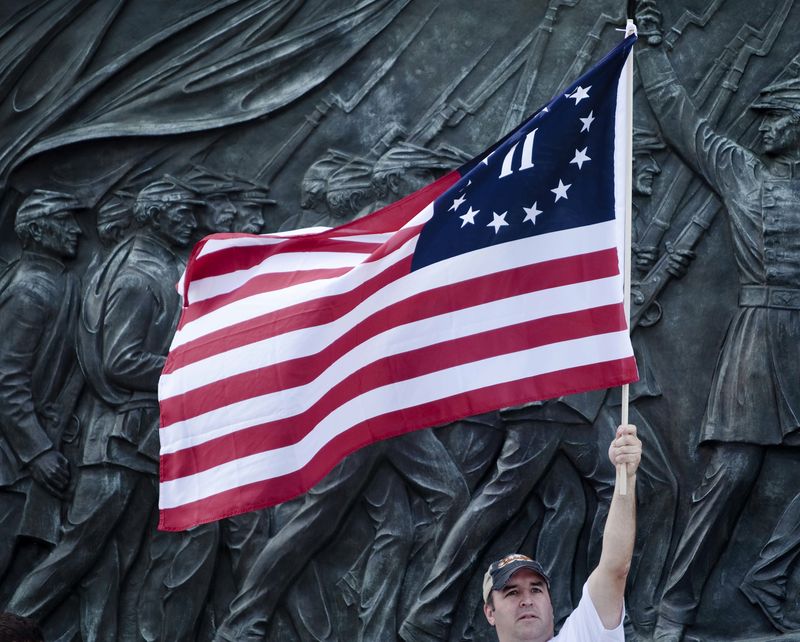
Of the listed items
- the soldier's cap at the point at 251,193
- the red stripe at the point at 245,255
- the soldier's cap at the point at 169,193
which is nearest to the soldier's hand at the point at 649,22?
the soldier's cap at the point at 251,193

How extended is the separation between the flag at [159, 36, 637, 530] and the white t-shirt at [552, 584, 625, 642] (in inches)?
50.7

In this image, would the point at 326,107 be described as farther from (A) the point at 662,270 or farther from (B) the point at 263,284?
(B) the point at 263,284

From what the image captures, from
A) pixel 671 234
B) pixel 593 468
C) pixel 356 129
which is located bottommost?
pixel 593 468

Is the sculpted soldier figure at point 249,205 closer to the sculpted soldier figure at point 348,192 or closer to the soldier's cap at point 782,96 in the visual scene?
the sculpted soldier figure at point 348,192

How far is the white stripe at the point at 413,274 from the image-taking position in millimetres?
7137

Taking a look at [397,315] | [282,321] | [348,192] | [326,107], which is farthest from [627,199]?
[326,107]

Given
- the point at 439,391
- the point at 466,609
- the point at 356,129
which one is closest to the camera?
the point at 439,391

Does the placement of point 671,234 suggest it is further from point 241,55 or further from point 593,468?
point 241,55

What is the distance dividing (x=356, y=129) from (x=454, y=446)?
6.38 ft

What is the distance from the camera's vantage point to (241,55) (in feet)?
34.1

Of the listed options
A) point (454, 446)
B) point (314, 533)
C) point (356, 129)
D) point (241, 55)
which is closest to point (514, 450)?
point (454, 446)

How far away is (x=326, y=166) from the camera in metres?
10.1

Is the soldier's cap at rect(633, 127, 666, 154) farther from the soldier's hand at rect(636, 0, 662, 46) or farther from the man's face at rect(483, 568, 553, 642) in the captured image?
the man's face at rect(483, 568, 553, 642)

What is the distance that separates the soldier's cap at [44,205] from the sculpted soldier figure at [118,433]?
0.45 metres
